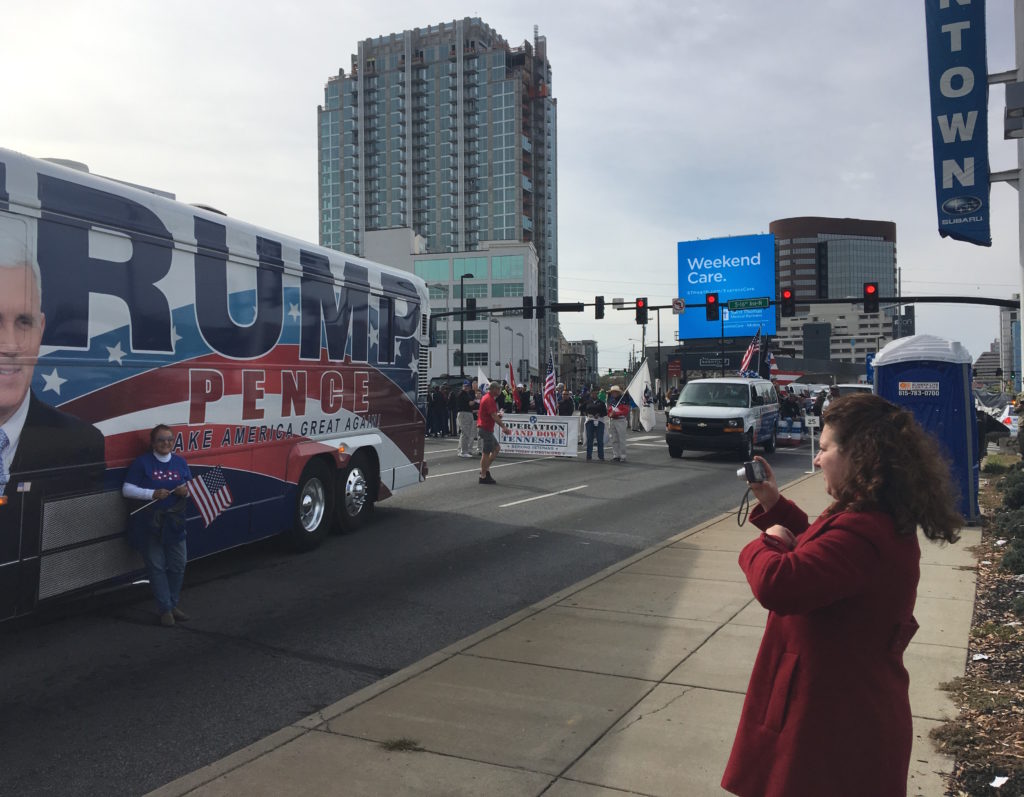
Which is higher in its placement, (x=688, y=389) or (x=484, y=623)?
(x=688, y=389)

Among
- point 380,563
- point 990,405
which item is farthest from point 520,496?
point 990,405

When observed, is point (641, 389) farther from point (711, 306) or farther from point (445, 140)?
point (445, 140)

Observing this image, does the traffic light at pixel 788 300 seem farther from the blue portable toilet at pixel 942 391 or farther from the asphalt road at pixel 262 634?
the asphalt road at pixel 262 634

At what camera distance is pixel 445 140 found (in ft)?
526

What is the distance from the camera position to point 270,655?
6500 mm

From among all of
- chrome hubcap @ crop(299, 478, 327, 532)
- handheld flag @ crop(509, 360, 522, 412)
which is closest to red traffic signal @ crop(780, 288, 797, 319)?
handheld flag @ crop(509, 360, 522, 412)

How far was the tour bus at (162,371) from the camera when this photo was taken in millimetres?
6289

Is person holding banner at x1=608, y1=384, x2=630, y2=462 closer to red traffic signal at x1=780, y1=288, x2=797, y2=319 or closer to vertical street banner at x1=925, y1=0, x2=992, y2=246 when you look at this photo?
vertical street banner at x1=925, y1=0, x2=992, y2=246

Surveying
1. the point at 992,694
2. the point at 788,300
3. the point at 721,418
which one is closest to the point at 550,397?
the point at 721,418

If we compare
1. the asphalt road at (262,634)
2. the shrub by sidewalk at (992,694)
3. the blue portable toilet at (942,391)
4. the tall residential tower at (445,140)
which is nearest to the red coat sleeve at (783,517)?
the shrub by sidewalk at (992,694)

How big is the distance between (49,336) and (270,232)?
3.25m

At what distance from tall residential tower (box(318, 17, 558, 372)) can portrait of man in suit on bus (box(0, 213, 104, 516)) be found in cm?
14720

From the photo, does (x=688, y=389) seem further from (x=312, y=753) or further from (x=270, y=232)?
(x=312, y=753)

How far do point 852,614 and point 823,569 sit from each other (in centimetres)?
20
